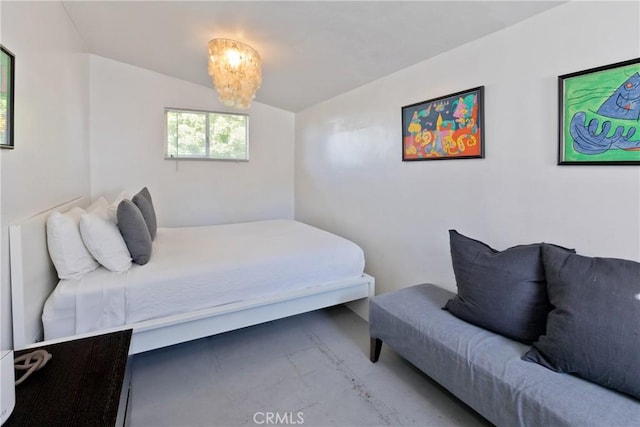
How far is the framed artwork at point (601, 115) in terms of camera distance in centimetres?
134

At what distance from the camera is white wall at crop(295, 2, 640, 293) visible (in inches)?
56.4

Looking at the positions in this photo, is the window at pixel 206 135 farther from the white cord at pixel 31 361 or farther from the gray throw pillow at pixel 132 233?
the white cord at pixel 31 361

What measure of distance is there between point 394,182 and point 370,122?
651 mm

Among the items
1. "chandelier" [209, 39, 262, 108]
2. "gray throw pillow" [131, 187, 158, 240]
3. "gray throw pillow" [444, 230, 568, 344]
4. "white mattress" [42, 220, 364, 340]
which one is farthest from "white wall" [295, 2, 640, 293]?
"gray throw pillow" [131, 187, 158, 240]

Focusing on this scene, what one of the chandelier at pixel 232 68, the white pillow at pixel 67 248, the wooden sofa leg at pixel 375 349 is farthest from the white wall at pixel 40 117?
the wooden sofa leg at pixel 375 349

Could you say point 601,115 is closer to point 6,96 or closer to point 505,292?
point 505,292

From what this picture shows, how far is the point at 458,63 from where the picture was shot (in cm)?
Answer: 206

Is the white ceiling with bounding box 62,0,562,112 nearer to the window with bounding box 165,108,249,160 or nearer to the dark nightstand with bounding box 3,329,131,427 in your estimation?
the window with bounding box 165,108,249,160

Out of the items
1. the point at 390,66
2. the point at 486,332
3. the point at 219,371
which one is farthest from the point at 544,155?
the point at 219,371

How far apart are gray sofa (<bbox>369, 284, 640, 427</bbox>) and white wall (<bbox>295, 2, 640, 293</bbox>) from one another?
541 mm

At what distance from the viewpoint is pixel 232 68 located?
7.55 feet

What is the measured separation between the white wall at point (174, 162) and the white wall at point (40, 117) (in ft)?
1.95

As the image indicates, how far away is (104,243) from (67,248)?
0.17 meters

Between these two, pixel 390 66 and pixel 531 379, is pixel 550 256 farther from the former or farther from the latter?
pixel 390 66
